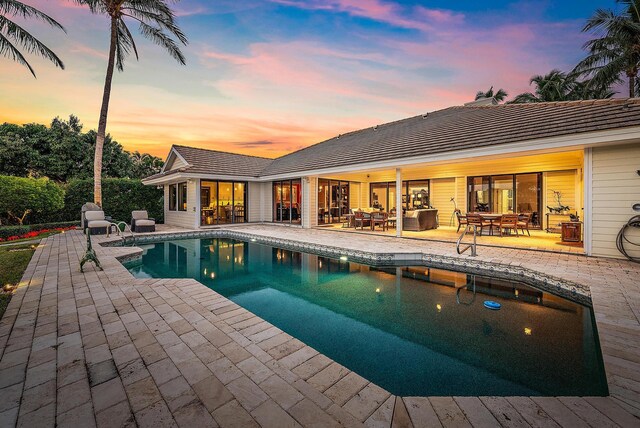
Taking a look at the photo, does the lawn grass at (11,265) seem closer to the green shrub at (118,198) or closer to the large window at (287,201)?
the green shrub at (118,198)

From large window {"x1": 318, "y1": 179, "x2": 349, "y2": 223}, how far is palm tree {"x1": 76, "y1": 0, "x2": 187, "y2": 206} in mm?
8942

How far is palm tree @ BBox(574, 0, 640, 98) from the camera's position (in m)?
13.5

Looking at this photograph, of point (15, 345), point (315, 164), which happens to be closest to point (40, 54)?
point (315, 164)

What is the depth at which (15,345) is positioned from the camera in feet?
8.04

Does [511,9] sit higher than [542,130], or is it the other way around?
[511,9]

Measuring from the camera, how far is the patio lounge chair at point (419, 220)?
10.7 m

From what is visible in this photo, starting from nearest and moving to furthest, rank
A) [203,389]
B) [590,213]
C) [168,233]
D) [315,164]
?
[203,389] → [590,213] → [168,233] → [315,164]

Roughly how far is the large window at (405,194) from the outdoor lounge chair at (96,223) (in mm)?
11956

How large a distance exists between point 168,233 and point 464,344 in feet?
36.2

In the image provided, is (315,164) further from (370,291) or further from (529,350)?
(529,350)

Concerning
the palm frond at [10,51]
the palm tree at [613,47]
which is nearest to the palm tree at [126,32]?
the palm frond at [10,51]

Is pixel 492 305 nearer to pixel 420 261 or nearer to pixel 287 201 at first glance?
pixel 420 261

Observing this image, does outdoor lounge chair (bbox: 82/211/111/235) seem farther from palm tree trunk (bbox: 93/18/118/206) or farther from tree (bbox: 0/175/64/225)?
tree (bbox: 0/175/64/225)

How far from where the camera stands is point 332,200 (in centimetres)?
1419
